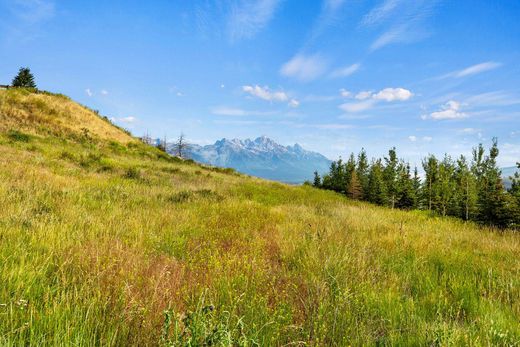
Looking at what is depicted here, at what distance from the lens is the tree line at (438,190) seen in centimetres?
3322

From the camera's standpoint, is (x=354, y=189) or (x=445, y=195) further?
(x=354, y=189)

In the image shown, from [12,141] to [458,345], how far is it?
2265 cm

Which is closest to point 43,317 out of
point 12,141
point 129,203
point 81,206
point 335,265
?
point 335,265

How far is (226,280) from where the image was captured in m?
3.34

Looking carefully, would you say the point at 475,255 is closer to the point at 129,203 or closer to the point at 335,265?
the point at 335,265

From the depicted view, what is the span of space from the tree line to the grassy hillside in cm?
3036

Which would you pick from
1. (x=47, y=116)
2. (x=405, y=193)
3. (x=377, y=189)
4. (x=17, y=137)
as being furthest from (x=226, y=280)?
(x=377, y=189)

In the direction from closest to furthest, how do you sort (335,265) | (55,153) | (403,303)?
(403,303)
(335,265)
(55,153)

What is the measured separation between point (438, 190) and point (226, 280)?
51.6m

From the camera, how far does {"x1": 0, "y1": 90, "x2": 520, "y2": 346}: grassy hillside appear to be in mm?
2285

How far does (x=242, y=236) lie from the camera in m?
5.77

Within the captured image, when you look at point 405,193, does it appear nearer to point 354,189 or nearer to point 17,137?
point 354,189

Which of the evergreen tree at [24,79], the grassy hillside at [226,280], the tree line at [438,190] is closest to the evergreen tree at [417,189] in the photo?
the tree line at [438,190]

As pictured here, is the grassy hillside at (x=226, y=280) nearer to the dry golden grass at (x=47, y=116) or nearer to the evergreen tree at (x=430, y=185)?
the dry golden grass at (x=47, y=116)
